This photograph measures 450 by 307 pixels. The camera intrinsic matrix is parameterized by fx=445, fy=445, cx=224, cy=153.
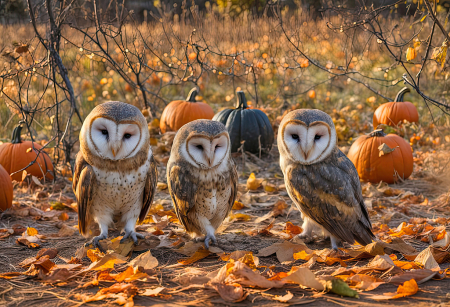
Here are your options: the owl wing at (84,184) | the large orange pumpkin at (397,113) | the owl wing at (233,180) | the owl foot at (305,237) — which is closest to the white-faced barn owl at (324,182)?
the owl foot at (305,237)

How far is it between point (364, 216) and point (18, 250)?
2.55 m

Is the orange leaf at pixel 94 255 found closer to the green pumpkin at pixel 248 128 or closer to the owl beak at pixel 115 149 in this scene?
the owl beak at pixel 115 149

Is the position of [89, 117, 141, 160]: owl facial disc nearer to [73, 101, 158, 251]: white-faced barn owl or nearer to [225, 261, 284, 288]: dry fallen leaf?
[73, 101, 158, 251]: white-faced barn owl

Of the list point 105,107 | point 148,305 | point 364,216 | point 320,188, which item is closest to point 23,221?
point 105,107

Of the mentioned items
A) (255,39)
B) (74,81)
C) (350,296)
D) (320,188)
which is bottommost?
(350,296)

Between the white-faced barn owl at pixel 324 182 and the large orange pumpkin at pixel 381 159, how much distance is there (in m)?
2.12

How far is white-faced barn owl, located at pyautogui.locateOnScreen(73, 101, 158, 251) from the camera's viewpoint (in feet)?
9.47

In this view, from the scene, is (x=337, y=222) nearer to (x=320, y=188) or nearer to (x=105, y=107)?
(x=320, y=188)

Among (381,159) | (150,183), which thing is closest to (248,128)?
(381,159)

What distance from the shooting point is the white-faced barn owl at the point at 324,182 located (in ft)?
10.0

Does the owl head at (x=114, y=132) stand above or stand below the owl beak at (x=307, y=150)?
above

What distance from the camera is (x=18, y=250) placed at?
3285 millimetres

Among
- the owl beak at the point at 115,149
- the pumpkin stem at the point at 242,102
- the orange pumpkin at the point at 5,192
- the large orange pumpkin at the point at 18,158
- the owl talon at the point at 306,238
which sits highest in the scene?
the pumpkin stem at the point at 242,102

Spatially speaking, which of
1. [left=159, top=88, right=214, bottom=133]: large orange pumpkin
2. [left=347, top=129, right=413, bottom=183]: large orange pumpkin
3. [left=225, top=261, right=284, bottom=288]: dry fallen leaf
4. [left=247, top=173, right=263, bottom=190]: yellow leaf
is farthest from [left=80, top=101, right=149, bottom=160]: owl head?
[left=159, top=88, right=214, bottom=133]: large orange pumpkin
